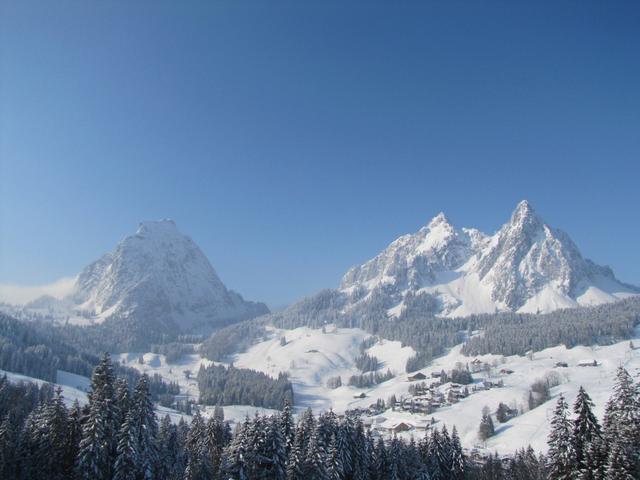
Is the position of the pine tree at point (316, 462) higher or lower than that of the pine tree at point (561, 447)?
lower

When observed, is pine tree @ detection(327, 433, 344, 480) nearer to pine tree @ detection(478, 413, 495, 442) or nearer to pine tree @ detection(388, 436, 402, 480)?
pine tree @ detection(388, 436, 402, 480)

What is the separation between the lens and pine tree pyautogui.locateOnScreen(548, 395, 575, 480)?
5184 centimetres

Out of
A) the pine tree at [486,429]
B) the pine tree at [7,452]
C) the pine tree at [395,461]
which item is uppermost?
the pine tree at [7,452]

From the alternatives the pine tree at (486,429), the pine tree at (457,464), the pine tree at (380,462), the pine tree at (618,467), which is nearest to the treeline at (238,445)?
the pine tree at (618,467)

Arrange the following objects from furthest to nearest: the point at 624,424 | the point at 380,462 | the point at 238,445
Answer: the point at 380,462 < the point at 238,445 < the point at 624,424

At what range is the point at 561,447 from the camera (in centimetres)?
5278

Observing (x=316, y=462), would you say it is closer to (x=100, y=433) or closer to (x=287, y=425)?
(x=287, y=425)

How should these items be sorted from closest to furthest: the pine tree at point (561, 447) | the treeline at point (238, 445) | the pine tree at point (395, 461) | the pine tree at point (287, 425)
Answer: the treeline at point (238, 445)
the pine tree at point (561, 447)
the pine tree at point (287, 425)
the pine tree at point (395, 461)

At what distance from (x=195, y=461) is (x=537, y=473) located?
6077cm

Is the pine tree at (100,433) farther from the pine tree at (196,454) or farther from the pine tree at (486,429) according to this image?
the pine tree at (486,429)

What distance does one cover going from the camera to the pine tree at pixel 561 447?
51.8 metres

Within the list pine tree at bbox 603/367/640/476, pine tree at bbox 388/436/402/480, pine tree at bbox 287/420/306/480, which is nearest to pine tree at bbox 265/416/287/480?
pine tree at bbox 287/420/306/480

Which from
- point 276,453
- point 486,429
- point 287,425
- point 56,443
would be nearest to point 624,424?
point 276,453

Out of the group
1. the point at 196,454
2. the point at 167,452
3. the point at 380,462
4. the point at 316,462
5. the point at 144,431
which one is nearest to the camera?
the point at 144,431
